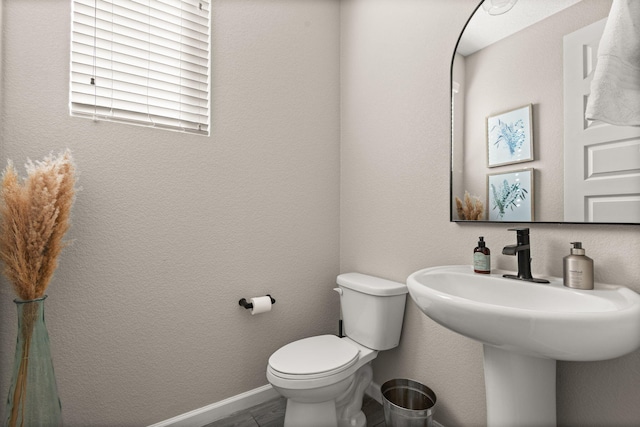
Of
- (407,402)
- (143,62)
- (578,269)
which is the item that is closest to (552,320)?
(578,269)

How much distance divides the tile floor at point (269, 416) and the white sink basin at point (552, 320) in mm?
980

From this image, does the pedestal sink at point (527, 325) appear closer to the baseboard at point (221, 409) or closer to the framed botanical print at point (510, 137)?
the framed botanical print at point (510, 137)

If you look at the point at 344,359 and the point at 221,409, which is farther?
the point at 221,409

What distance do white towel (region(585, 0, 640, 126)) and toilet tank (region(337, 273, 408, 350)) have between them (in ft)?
3.28

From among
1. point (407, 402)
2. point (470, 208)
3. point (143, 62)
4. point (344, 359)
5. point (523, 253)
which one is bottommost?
point (407, 402)

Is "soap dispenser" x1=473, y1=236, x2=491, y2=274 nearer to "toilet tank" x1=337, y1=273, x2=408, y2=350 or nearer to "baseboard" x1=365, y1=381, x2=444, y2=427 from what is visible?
"toilet tank" x1=337, y1=273, x2=408, y2=350

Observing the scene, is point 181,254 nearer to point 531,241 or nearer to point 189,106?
point 189,106

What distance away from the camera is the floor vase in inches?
38.9

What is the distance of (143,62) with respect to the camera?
1.41m

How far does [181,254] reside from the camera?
4.76ft

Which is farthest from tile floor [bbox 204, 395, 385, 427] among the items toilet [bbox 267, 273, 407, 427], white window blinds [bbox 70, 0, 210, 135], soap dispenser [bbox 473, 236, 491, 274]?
white window blinds [bbox 70, 0, 210, 135]

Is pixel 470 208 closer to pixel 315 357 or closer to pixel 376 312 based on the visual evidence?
pixel 376 312

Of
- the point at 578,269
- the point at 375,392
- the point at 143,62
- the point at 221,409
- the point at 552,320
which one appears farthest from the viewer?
the point at 375,392

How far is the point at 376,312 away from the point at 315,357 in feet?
1.16
